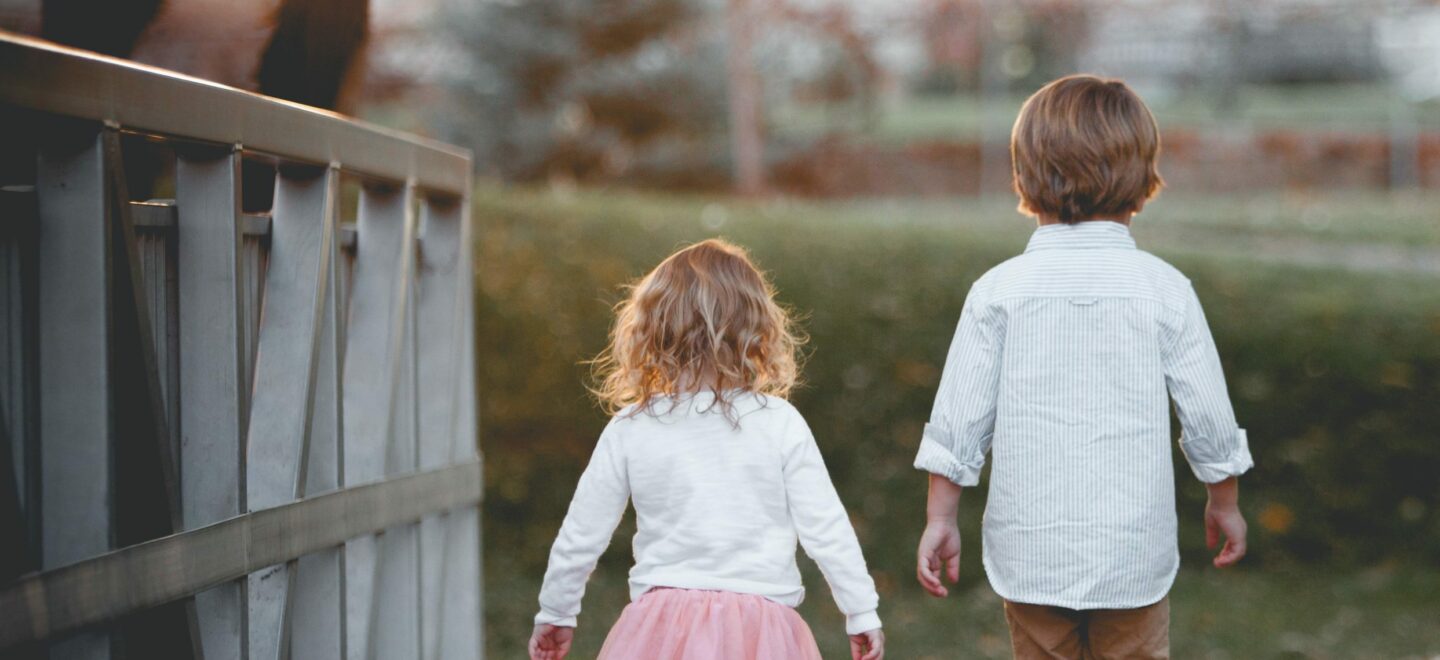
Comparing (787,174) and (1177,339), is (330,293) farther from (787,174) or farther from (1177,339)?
(787,174)

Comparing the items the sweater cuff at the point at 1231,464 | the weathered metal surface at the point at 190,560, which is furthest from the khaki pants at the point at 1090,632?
the weathered metal surface at the point at 190,560

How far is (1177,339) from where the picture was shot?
3064mm

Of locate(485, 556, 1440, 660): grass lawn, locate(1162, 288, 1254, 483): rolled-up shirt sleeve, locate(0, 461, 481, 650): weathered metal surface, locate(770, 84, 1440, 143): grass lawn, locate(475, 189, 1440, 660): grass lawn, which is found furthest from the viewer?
locate(770, 84, 1440, 143): grass lawn

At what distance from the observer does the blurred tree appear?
15672 mm

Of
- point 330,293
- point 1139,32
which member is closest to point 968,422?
point 330,293

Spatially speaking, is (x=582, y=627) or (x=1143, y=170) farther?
(x=582, y=627)

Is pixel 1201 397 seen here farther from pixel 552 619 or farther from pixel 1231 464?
pixel 552 619

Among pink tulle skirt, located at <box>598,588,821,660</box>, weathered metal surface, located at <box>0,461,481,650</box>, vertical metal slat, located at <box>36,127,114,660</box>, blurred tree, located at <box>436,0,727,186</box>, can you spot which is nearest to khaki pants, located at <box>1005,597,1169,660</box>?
pink tulle skirt, located at <box>598,588,821,660</box>

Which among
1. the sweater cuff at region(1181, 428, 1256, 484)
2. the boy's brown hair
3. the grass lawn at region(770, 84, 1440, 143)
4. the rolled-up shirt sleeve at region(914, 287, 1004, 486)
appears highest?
the grass lawn at region(770, 84, 1440, 143)

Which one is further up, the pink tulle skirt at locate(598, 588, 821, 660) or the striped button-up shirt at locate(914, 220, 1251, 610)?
the striped button-up shirt at locate(914, 220, 1251, 610)

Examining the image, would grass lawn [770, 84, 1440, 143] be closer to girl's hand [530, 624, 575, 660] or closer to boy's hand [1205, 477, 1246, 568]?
boy's hand [1205, 477, 1246, 568]

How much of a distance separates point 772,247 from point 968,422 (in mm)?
6590

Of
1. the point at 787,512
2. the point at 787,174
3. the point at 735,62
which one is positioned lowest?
the point at 787,512

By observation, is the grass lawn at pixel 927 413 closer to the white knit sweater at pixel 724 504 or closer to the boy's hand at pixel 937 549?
the boy's hand at pixel 937 549
